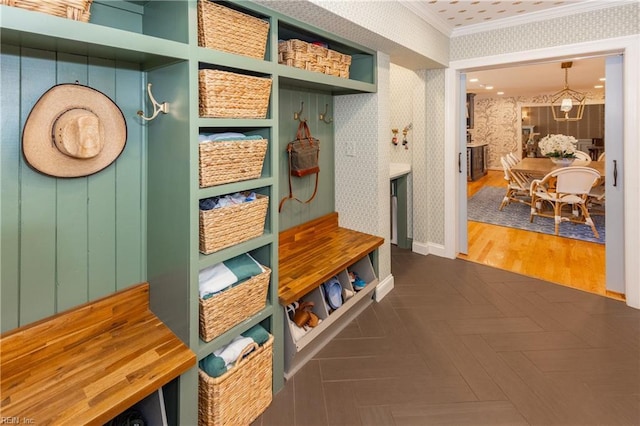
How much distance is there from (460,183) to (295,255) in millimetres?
2451

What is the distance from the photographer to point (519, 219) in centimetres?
584

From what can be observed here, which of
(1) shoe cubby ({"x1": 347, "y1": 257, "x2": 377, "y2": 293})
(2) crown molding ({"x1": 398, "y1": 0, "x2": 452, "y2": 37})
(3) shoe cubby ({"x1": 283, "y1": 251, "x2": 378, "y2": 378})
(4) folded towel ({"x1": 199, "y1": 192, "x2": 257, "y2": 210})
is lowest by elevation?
(3) shoe cubby ({"x1": 283, "y1": 251, "x2": 378, "y2": 378})

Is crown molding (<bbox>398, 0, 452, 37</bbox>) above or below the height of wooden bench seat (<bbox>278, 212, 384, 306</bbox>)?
above

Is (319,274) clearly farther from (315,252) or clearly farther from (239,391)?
(239,391)

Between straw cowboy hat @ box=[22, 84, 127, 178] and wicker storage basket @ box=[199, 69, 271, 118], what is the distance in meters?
0.43

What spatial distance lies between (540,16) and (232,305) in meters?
3.54

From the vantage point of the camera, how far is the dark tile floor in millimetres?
1885

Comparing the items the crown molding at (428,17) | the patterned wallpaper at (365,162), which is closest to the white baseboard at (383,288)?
the patterned wallpaper at (365,162)

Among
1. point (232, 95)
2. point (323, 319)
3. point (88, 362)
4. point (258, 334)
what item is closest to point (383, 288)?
point (323, 319)

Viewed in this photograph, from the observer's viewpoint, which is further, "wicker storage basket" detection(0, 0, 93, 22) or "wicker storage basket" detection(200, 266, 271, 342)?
"wicker storage basket" detection(200, 266, 271, 342)

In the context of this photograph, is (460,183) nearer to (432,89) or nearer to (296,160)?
(432,89)

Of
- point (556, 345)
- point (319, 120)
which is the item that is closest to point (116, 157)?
point (319, 120)

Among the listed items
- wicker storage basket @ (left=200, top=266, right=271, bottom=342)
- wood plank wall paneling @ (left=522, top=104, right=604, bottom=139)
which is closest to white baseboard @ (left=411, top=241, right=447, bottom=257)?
wicker storage basket @ (left=200, top=266, right=271, bottom=342)

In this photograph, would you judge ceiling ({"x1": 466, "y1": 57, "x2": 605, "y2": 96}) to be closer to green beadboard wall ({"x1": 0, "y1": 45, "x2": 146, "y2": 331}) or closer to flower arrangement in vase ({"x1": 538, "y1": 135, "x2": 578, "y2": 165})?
flower arrangement in vase ({"x1": 538, "y1": 135, "x2": 578, "y2": 165})
